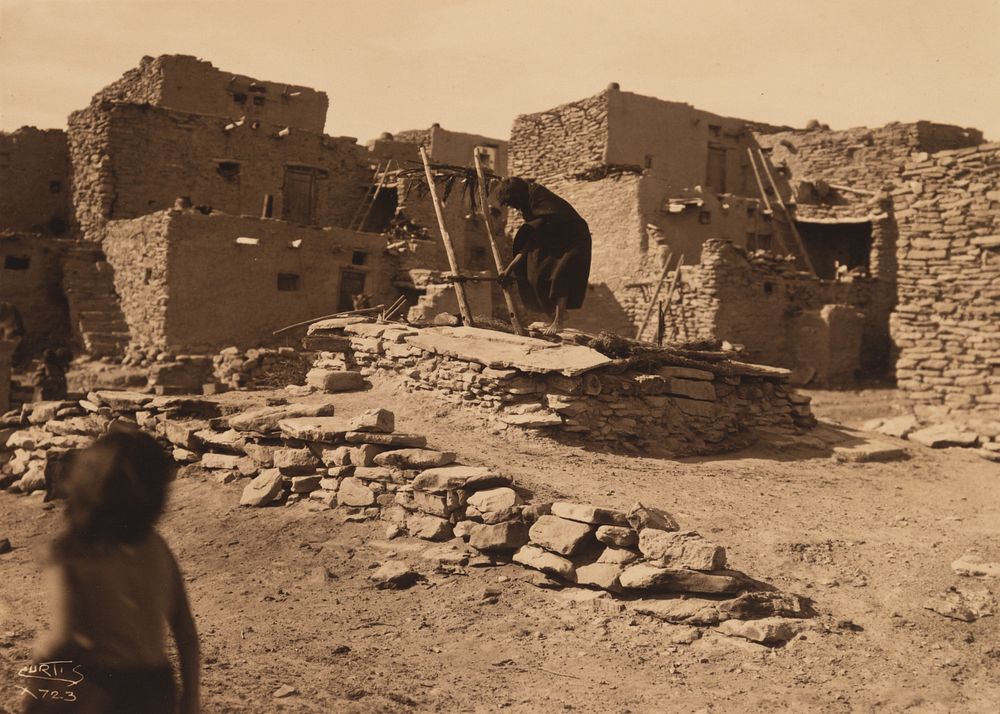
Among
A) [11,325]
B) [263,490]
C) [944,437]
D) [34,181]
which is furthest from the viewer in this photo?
[34,181]

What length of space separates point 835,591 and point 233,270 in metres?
13.6

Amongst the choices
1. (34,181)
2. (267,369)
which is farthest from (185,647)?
(34,181)

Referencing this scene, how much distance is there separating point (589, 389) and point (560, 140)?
16518mm

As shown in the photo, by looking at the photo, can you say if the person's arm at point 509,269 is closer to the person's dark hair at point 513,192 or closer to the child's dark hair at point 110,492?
the person's dark hair at point 513,192

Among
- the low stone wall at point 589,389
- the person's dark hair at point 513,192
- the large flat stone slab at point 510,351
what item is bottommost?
the low stone wall at point 589,389

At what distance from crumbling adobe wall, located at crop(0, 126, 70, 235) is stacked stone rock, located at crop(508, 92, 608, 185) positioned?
1096 cm

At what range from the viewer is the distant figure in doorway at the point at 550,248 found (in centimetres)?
958

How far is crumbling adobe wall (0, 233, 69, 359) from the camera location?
18.4 m

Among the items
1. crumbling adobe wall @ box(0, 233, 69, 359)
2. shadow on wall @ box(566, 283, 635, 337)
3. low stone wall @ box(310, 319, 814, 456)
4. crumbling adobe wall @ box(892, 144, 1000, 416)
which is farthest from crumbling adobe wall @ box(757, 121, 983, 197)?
crumbling adobe wall @ box(0, 233, 69, 359)

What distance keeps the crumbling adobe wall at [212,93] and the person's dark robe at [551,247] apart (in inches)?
549

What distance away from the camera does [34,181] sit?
21359mm

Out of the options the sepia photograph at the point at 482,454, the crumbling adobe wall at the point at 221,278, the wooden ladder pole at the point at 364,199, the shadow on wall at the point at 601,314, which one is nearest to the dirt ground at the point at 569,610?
the sepia photograph at the point at 482,454

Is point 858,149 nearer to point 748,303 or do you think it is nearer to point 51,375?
point 748,303
